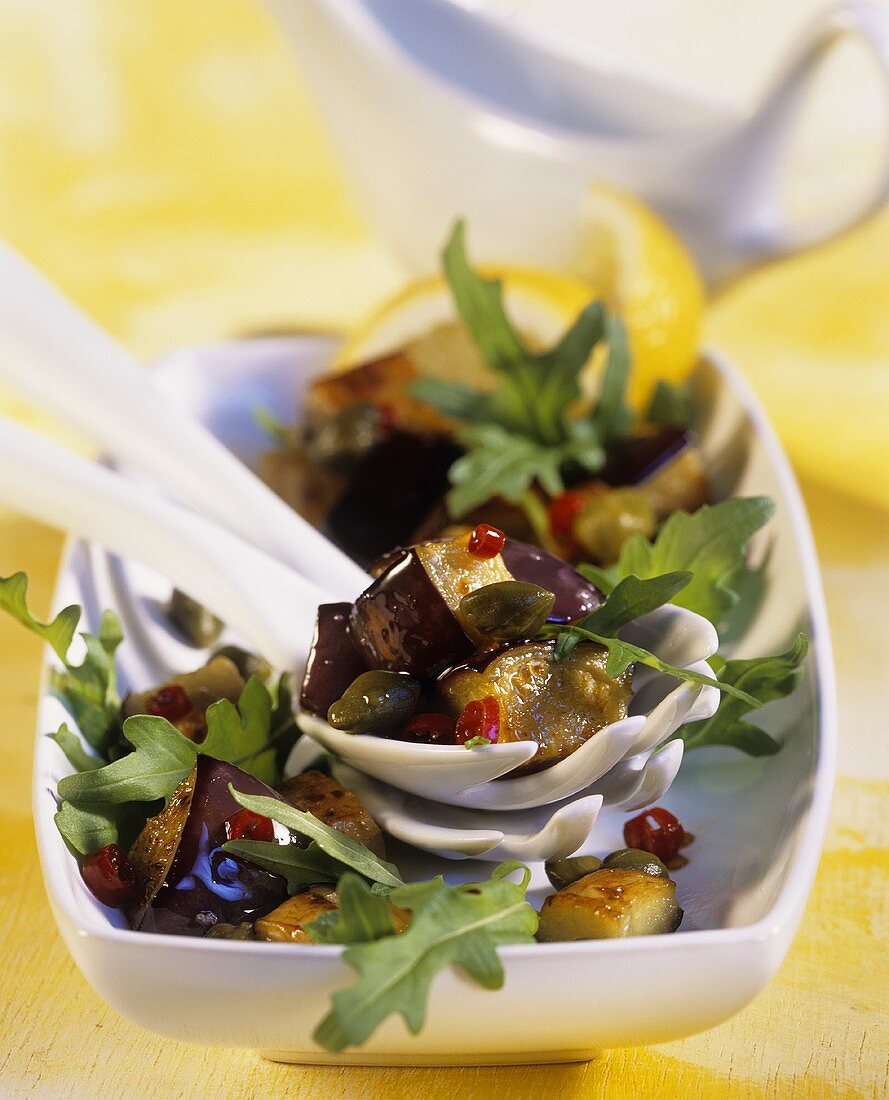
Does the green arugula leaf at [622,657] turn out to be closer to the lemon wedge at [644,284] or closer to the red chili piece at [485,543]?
the red chili piece at [485,543]

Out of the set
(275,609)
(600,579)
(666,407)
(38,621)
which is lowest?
(666,407)

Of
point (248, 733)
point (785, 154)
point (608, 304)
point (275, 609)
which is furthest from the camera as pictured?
point (785, 154)

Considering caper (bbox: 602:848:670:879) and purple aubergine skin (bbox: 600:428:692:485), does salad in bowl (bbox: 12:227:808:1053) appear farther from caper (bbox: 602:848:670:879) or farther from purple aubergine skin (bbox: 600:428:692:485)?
purple aubergine skin (bbox: 600:428:692:485)

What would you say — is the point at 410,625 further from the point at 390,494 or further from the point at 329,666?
the point at 390,494

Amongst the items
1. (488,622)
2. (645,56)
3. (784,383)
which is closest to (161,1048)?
(488,622)

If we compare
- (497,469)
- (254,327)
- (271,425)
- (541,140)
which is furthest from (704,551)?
(254,327)

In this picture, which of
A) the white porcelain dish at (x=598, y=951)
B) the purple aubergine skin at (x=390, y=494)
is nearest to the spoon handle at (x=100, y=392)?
the purple aubergine skin at (x=390, y=494)
